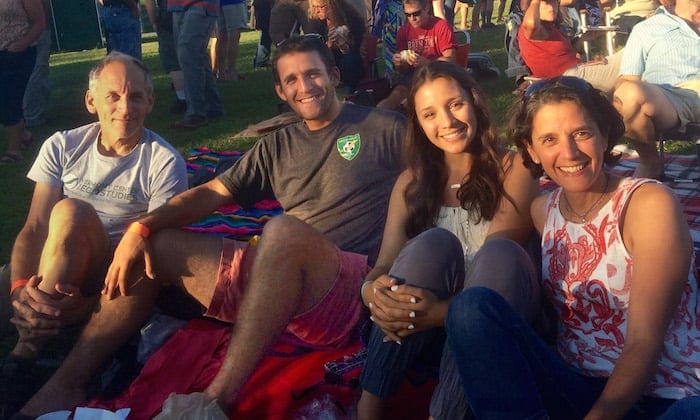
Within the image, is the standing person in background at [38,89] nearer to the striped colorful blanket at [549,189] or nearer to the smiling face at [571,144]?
the striped colorful blanket at [549,189]

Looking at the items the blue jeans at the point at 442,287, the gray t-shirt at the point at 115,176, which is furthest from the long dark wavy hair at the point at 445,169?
the gray t-shirt at the point at 115,176

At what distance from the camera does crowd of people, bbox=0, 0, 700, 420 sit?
2.23 m

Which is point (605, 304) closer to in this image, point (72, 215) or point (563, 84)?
point (563, 84)

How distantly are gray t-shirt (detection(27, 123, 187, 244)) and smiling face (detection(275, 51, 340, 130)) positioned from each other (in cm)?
62

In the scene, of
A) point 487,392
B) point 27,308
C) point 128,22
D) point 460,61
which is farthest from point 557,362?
point 128,22

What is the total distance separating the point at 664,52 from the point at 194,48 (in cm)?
456

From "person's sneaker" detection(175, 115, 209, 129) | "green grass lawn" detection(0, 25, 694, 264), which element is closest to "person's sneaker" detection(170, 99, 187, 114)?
"green grass lawn" detection(0, 25, 694, 264)

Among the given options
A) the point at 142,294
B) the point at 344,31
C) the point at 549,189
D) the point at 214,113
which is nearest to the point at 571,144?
the point at 142,294

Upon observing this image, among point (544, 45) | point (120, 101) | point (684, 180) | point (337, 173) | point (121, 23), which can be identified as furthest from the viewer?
point (121, 23)

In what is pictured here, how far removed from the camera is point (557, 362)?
2258mm

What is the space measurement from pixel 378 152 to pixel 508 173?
2.39 feet

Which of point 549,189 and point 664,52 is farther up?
point 664,52

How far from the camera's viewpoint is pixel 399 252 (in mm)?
3014

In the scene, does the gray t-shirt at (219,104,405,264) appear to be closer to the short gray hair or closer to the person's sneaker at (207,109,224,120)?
the short gray hair
